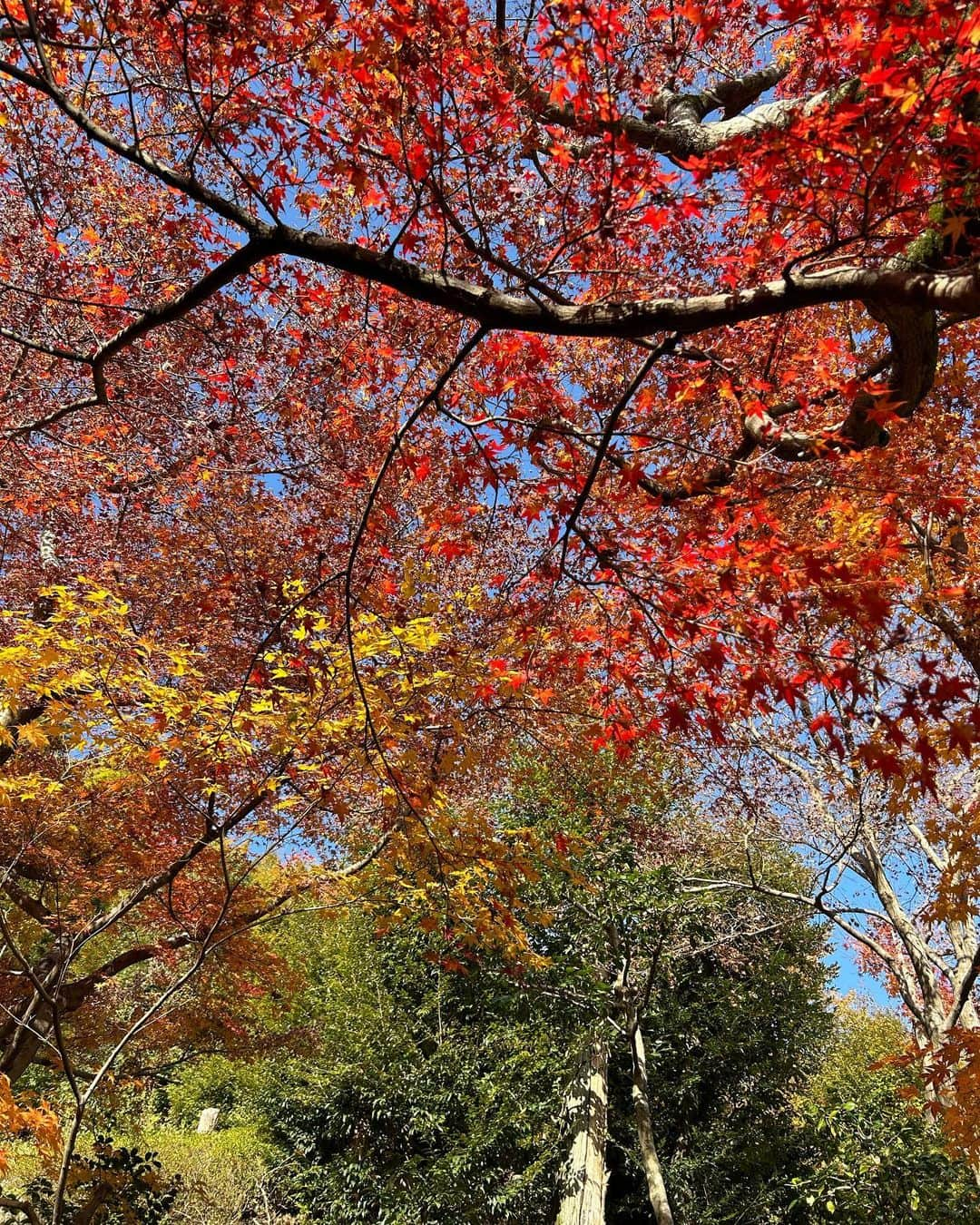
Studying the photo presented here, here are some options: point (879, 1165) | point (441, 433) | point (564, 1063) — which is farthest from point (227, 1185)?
point (441, 433)

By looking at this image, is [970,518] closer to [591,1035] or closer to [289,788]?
[289,788]

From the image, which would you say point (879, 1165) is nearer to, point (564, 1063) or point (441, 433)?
point (564, 1063)

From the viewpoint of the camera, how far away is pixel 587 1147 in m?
9.56

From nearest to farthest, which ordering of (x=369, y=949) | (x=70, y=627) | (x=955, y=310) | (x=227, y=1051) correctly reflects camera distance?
(x=955, y=310)
(x=70, y=627)
(x=227, y=1051)
(x=369, y=949)

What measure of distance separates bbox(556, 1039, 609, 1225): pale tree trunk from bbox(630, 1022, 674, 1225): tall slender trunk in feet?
1.50

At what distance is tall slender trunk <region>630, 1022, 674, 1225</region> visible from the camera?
9062mm

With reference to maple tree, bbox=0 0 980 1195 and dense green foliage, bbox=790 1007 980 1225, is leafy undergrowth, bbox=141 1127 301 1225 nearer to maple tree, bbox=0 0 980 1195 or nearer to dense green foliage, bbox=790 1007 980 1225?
maple tree, bbox=0 0 980 1195

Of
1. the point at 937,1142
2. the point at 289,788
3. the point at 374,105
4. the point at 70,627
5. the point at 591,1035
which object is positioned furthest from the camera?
the point at 591,1035

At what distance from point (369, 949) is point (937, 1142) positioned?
24.0 feet

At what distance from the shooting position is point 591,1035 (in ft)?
32.4

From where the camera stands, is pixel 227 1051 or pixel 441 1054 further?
pixel 441 1054

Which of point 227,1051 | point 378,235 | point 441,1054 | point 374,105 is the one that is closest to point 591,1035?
point 441,1054

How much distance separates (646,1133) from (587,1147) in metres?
0.77

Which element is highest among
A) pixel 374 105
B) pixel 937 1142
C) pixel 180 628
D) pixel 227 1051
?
pixel 374 105
